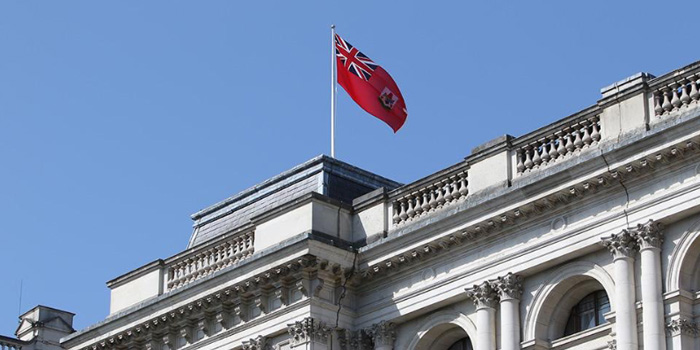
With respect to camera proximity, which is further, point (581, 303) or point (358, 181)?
point (358, 181)

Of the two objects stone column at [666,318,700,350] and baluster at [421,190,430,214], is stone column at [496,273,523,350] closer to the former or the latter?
baluster at [421,190,430,214]

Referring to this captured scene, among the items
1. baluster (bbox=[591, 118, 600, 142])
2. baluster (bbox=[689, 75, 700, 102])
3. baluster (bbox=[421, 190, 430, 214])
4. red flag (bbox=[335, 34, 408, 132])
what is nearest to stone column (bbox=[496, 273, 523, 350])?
baluster (bbox=[591, 118, 600, 142])

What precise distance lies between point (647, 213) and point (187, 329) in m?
13.3

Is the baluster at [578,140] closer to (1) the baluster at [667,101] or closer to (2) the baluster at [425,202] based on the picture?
(1) the baluster at [667,101]

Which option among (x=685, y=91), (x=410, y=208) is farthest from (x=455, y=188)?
(x=685, y=91)

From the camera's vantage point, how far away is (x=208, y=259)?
47.0 m

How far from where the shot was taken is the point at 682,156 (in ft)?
122

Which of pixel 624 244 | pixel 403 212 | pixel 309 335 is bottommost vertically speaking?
pixel 309 335

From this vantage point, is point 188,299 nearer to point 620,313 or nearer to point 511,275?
point 511,275

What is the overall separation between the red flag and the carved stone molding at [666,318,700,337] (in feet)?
44.7

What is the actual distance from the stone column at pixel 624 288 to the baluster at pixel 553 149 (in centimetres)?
306

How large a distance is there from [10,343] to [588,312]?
23.0 meters

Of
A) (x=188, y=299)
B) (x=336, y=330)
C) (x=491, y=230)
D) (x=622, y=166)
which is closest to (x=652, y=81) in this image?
(x=622, y=166)

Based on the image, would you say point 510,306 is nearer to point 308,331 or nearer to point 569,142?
point 569,142
